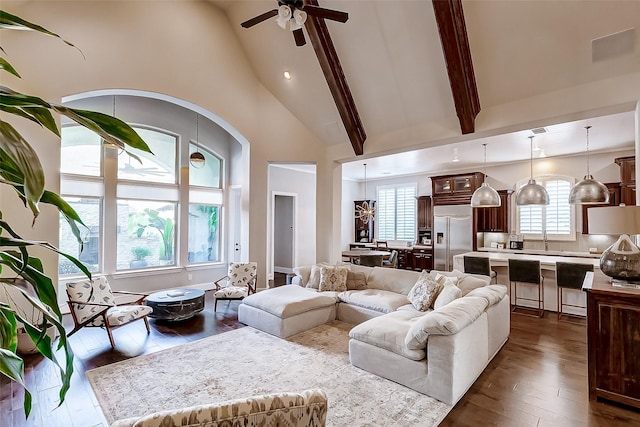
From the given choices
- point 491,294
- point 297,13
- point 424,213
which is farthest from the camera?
point 424,213

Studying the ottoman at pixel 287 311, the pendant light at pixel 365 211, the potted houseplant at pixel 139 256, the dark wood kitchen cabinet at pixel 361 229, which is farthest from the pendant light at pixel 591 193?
the potted houseplant at pixel 139 256

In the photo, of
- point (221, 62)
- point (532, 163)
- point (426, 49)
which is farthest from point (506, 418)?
point (532, 163)

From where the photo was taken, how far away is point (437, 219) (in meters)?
8.36

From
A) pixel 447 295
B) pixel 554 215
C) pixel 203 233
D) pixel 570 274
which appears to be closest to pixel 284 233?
pixel 203 233

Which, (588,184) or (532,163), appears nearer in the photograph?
(588,184)

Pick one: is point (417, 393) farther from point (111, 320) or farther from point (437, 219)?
point (437, 219)

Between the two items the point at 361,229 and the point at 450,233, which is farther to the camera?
the point at 361,229

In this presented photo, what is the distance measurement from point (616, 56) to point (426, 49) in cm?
193

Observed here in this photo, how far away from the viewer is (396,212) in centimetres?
1009

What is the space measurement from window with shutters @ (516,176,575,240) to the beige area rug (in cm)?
585

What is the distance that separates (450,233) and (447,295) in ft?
15.2

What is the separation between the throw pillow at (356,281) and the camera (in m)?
5.24

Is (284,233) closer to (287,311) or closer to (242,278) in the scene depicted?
(242,278)

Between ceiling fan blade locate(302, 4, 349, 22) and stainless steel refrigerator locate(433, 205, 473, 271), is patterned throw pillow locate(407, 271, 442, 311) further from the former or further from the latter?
stainless steel refrigerator locate(433, 205, 473, 271)
